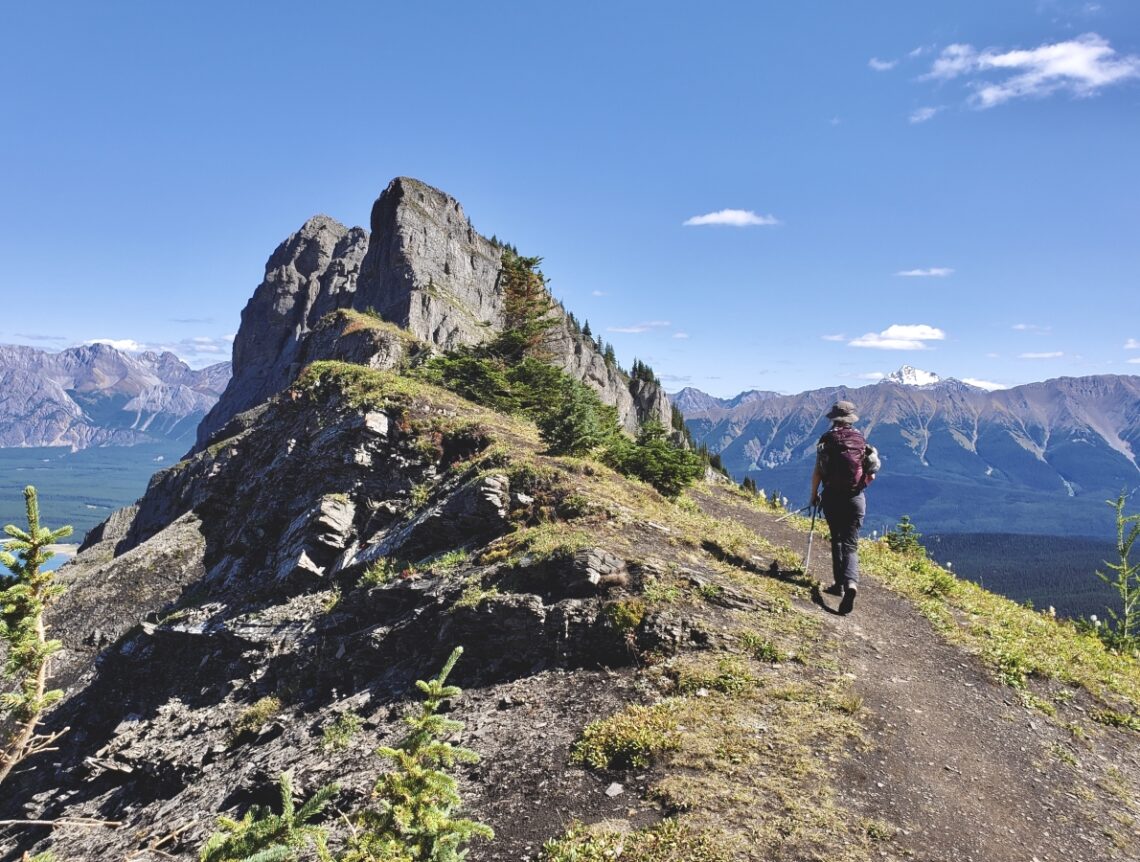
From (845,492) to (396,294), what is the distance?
64.2 metres

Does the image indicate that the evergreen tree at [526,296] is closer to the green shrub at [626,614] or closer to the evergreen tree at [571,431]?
the evergreen tree at [571,431]

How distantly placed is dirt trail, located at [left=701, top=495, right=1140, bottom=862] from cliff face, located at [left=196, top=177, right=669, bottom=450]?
37572 mm

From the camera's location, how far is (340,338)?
49469 mm

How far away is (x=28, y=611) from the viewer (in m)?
6.16

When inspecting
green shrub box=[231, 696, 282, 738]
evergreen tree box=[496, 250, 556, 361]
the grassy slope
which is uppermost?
evergreen tree box=[496, 250, 556, 361]

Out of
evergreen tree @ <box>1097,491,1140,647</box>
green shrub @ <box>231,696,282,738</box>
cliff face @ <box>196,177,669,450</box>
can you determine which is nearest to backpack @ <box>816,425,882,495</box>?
evergreen tree @ <box>1097,491,1140,647</box>

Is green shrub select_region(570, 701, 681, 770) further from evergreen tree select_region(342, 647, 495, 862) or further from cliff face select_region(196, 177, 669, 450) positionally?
cliff face select_region(196, 177, 669, 450)

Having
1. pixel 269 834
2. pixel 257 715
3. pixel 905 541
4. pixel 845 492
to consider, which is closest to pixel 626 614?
pixel 845 492

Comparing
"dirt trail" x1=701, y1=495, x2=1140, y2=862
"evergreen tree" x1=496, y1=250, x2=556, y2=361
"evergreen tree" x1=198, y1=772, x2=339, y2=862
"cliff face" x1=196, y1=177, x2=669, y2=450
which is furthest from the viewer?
"cliff face" x1=196, y1=177, x2=669, y2=450

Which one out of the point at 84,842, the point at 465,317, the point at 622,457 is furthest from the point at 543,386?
the point at 465,317

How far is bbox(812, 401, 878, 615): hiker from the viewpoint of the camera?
→ 12.5m

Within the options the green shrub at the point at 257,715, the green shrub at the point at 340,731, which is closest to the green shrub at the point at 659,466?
the green shrub at the point at 340,731

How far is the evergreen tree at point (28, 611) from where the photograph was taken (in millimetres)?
5766

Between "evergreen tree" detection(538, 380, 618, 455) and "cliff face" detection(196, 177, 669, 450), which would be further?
"cliff face" detection(196, 177, 669, 450)
